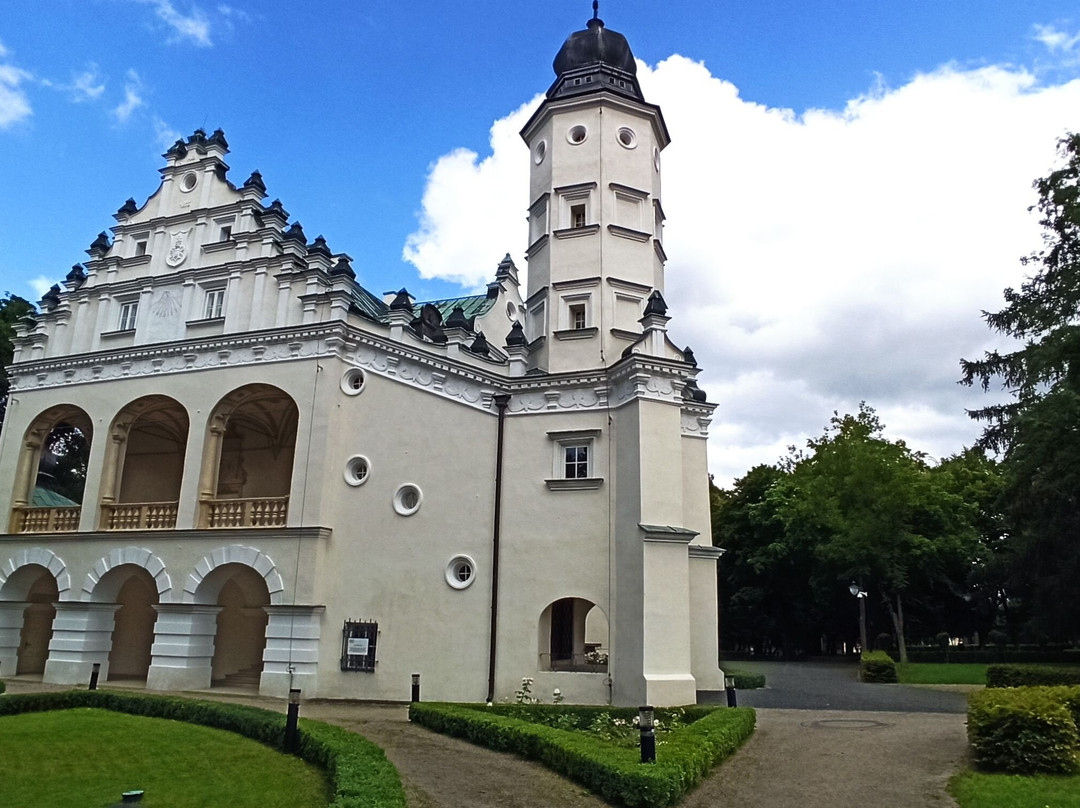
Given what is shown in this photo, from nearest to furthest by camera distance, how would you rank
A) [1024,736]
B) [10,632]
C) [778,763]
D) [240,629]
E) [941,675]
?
[1024,736], [778,763], [10,632], [240,629], [941,675]

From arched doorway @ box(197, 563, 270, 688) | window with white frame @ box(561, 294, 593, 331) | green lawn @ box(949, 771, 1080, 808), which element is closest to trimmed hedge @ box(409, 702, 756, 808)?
green lawn @ box(949, 771, 1080, 808)

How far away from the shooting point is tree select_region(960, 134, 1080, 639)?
888 inches

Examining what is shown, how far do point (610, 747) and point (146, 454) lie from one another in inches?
955

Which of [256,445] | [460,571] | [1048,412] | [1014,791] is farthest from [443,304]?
[1014,791]

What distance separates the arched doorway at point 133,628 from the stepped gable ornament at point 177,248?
10032 mm

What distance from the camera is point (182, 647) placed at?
22.9 meters

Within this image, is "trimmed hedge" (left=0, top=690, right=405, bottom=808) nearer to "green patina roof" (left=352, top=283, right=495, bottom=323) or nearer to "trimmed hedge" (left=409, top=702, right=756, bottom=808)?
"trimmed hedge" (left=409, top=702, right=756, bottom=808)

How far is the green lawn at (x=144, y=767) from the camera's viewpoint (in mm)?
10578

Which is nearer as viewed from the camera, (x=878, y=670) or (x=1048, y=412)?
(x=1048, y=412)

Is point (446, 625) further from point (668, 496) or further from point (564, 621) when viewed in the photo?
point (668, 496)

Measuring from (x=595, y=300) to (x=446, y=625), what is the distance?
33.6 ft

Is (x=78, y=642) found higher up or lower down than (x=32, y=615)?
lower down

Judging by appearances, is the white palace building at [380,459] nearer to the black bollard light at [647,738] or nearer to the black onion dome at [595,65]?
the black onion dome at [595,65]

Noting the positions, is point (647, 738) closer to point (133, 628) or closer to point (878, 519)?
point (133, 628)
